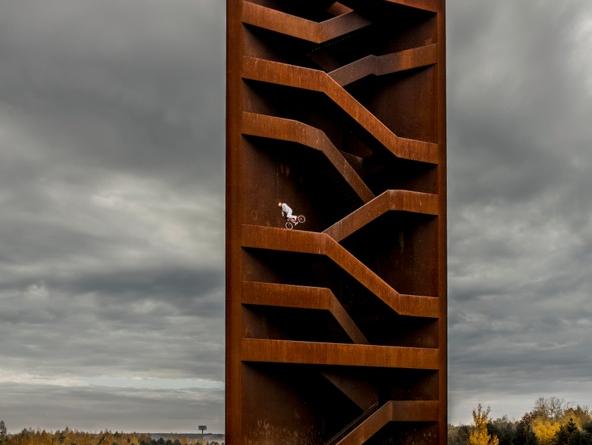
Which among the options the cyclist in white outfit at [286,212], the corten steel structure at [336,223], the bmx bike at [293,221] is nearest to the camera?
the corten steel structure at [336,223]

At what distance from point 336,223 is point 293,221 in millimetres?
1035

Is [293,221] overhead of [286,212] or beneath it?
beneath

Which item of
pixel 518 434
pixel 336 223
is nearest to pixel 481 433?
pixel 518 434

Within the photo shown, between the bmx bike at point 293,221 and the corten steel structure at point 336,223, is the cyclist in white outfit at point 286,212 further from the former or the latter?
the corten steel structure at point 336,223

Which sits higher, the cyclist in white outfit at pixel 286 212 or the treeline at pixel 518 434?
the cyclist in white outfit at pixel 286 212

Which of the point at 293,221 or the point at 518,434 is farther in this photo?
the point at 518,434

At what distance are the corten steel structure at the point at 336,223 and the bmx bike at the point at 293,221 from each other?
269 millimetres

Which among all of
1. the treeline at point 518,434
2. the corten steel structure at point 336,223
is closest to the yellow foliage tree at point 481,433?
the treeline at point 518,434

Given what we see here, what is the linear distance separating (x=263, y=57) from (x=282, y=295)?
566 cm

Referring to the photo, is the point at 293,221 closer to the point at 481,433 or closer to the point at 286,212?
the point at 286,212

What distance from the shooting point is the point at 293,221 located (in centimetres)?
2208

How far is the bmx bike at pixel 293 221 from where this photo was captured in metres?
22.0

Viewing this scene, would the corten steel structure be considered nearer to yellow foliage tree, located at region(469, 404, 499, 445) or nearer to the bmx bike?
the bmx bike

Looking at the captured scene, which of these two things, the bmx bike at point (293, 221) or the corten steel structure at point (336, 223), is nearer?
the corten steel structure at point (336, 223)
